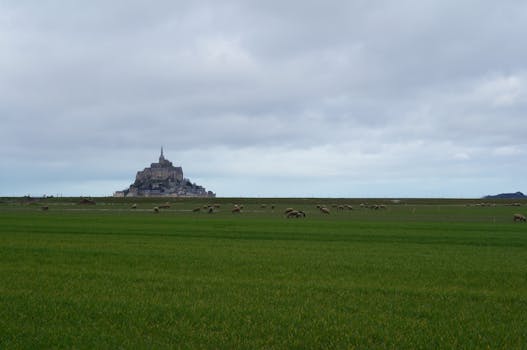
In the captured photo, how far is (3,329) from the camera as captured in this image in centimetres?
945

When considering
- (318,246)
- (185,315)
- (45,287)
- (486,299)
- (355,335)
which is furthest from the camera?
(318,246)

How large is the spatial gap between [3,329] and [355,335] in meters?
7.04

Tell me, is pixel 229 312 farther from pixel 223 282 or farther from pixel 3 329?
pixel 3 329

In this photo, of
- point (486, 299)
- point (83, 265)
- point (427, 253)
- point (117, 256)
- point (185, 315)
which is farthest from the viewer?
point (427, 253)

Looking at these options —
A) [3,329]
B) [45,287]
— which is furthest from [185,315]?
[45,287]

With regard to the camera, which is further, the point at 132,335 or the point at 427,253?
the point at 427,253

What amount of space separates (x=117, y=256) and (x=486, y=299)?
1448 centimetres

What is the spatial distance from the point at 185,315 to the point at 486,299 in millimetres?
7945

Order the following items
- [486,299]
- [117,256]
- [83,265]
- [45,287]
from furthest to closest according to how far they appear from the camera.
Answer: [117,256] < [83,265] < [45,287] < [486,299]

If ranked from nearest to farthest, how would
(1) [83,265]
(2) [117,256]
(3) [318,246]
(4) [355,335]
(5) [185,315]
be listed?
(4) [355,335] < (5) [185,315] < (1) [83,265] < (2) [117,256] < (3) [318,246]

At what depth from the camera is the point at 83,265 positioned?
58.6ft

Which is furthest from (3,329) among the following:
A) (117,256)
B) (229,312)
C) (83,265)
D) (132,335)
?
(117,256)

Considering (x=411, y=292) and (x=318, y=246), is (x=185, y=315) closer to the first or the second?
(x=411, y=292)

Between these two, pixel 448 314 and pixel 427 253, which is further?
pixel 427 253
